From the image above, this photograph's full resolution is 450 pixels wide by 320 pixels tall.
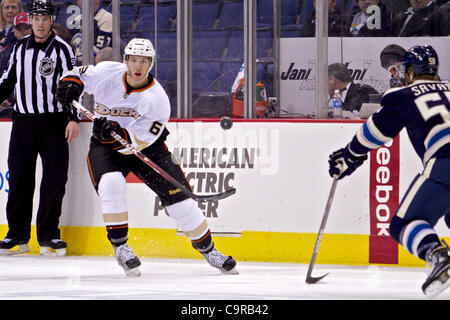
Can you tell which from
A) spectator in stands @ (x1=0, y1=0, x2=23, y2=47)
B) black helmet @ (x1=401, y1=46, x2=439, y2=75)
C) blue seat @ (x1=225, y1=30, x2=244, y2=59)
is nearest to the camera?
black helmet @ (x1=401, y1=46, x2=439, y2=75)

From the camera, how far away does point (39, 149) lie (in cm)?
473

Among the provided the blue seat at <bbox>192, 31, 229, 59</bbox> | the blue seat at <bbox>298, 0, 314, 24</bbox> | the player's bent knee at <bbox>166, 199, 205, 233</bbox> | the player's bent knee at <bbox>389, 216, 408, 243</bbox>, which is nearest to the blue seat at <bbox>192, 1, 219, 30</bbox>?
the blue seat at <bbox>192, 31, 229, 59</bbox>

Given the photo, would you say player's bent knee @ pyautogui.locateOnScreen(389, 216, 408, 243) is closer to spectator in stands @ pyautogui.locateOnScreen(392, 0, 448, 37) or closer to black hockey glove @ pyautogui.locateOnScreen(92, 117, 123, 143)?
black hockey glove @ pyautogui.locateOnScreen(92, 117, 123, 143)

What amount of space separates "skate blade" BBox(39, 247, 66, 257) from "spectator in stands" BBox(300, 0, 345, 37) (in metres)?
1.79

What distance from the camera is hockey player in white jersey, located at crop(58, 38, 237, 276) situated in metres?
4.09

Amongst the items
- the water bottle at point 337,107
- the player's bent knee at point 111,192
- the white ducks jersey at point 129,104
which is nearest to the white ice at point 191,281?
the player's bent knee at point 111,192

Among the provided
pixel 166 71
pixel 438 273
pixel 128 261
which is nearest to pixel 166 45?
pixel 166 71

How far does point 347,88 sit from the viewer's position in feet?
15.6

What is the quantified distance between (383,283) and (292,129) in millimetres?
1013

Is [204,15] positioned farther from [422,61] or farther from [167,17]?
[422,61]

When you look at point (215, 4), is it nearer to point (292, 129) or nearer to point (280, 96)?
point (280, 96)

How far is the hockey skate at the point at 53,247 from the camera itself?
470 centimetres

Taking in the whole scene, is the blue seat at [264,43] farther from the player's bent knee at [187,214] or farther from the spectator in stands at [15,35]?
the spectator in stands at [15,35]

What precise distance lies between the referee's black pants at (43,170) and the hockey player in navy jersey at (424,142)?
1935 millimetres
